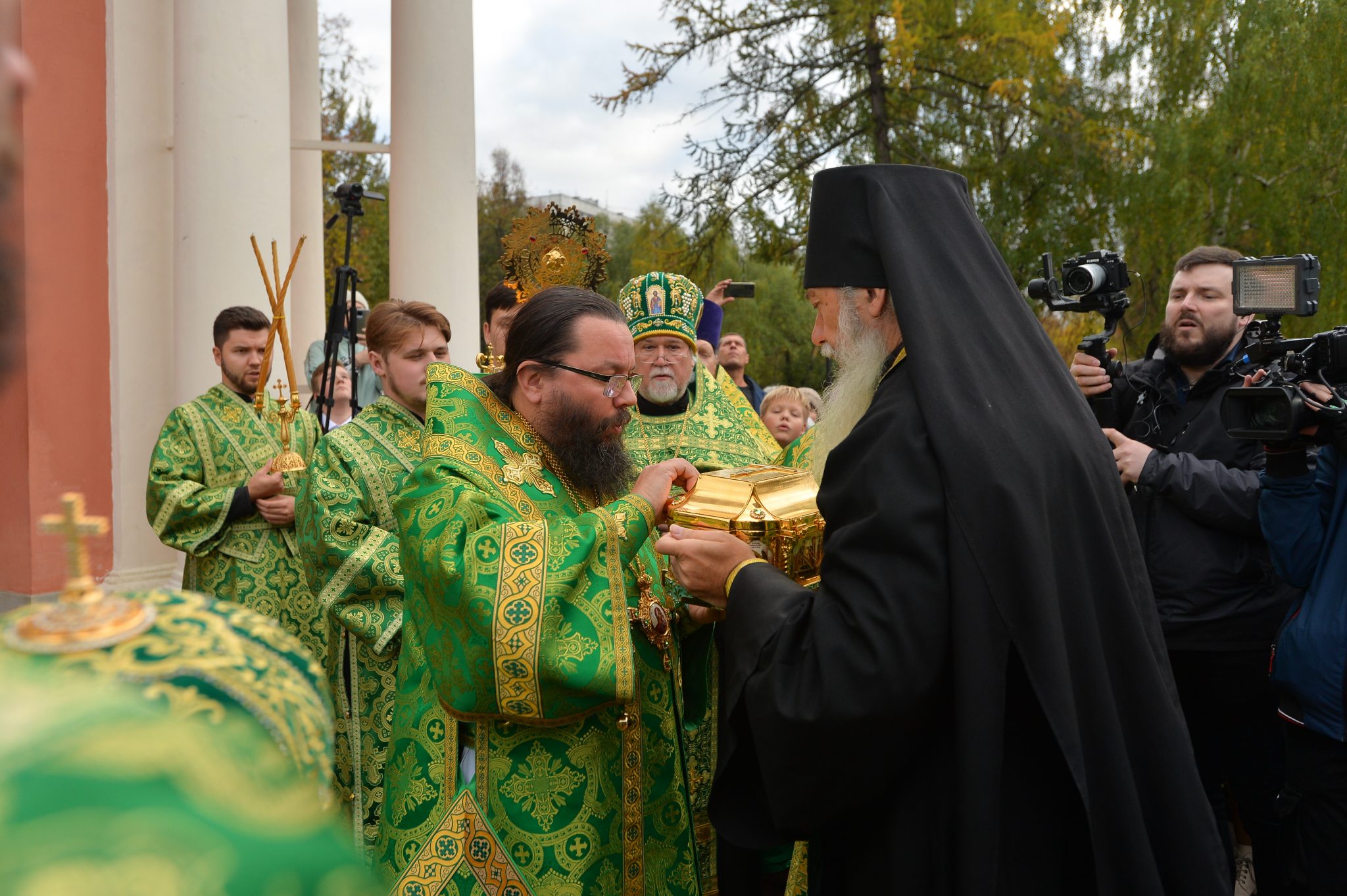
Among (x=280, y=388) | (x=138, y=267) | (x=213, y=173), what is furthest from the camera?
(x=138, y=267)

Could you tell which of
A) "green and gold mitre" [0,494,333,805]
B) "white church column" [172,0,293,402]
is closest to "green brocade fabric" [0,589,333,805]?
"green and gold mitre" [0,494,333,805]

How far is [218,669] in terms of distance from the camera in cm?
95

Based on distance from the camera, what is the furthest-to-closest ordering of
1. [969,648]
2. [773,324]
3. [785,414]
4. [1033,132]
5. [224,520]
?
[773,324] → [1033,132] → [785,414] → [224,520] → [969,648]

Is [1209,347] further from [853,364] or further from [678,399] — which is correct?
[853,364]

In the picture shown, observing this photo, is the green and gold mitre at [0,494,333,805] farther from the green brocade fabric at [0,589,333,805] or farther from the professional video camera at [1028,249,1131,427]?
the professional video camera at [1028,249,1131,427]

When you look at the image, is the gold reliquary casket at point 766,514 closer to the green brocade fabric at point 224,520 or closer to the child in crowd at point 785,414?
the green brocade fabric at point 224,520

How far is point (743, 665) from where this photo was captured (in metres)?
2.16

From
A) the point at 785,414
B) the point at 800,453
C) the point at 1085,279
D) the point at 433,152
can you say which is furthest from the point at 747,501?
the point at 433,152

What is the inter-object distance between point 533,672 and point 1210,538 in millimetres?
2826

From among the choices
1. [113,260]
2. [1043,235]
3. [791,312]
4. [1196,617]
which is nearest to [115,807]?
[1196,617]

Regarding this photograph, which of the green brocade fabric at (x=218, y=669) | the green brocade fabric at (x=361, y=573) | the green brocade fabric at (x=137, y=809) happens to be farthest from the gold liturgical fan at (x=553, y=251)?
the green brocade fabric at (x=137, y=809)

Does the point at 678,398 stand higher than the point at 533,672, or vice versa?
the point at 678,398

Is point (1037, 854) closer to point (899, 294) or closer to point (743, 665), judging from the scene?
point (743, 665)

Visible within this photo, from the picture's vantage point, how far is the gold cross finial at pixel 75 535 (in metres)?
0.95
